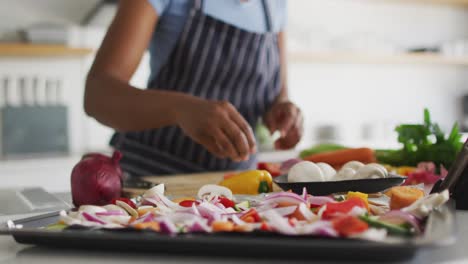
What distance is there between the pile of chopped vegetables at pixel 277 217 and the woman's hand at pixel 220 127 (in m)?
0.26

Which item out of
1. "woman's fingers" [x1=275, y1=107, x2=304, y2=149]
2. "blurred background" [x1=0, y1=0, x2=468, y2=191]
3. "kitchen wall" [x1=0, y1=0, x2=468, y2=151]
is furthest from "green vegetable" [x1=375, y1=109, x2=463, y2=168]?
"kitchen wall" [x1=0, y1=0, x2=468, y2=151]

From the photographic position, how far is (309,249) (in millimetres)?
461

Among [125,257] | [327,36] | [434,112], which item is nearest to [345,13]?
[327,36]

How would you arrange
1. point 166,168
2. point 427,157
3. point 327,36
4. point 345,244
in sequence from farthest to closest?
1. point 327,36
2. point 166,168
3. point 427,157
4. point 345,244

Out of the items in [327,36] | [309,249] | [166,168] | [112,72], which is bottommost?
[166,168]

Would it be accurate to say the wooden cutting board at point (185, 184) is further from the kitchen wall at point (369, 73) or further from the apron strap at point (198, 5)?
the kitchen wall at point (369, 73)

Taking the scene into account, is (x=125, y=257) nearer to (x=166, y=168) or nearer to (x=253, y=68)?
(x=166, y=168)

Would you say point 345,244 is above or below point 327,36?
below

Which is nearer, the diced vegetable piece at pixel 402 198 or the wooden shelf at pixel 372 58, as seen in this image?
the diced vegetable piece at pixel 402 198

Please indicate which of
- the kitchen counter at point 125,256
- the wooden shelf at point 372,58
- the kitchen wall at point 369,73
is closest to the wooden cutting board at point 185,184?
the kitchen counter at point 125,256

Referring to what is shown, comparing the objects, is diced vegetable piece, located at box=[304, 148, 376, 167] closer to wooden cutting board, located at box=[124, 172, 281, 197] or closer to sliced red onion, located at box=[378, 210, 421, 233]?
wooden cutting board, located at box=[124, 172, 281, 197]

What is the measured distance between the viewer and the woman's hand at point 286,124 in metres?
1.31

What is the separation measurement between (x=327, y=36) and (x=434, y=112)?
100 centimetres

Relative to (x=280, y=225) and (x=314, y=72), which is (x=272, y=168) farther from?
(x=314, y=72)
